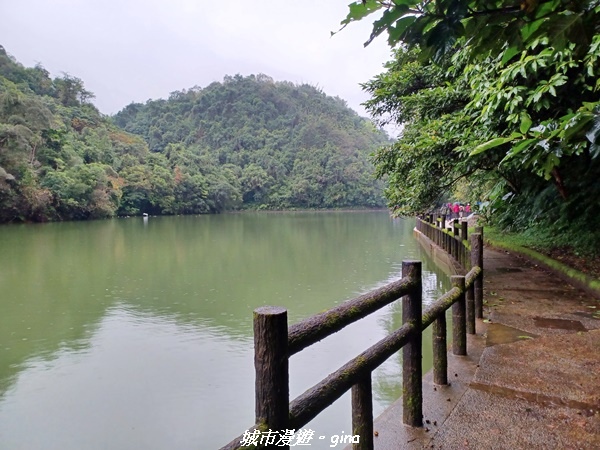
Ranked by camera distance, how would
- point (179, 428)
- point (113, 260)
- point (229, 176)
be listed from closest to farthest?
point (179, 428) < point (113, 260) < point (229, 176)

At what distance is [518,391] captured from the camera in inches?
101

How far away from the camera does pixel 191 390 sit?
14.3ft

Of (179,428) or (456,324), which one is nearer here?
(456,324)

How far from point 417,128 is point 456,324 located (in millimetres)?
5602

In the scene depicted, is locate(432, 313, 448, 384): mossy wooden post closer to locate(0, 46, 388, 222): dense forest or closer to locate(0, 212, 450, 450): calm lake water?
locate(0, 212, 450, 450): calm lake water

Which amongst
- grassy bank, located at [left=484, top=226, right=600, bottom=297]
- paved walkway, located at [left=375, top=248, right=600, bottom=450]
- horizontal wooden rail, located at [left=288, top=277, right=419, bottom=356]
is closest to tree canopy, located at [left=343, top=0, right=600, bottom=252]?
grassy bank, located at [left=484, top=226, right=600, bottom=297]

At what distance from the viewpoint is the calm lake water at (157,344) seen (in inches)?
147

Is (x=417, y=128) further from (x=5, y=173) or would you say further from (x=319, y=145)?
(x=319, y=145)

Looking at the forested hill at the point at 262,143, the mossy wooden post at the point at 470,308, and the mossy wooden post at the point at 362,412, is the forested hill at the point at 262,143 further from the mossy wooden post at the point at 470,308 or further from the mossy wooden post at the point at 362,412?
the mossy wooden post at the point at 362,412

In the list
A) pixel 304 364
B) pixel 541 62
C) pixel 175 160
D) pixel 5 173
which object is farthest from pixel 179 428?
pixel 175 160

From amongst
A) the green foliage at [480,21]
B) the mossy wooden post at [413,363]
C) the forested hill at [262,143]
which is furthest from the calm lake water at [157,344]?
the forested hill at [262,143]

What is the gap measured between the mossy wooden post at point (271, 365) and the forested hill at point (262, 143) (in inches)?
1779

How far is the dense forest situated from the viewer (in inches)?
1116

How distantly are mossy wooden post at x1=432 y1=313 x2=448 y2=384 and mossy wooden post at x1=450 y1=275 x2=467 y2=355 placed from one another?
15.5 inches
